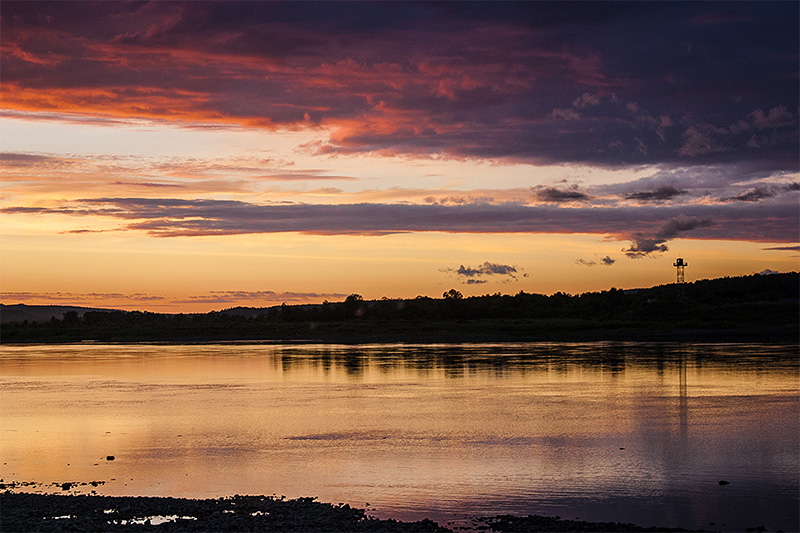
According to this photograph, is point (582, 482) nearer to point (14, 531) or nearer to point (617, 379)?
point (14, 531)

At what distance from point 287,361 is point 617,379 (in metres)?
30.2

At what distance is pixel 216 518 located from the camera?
52.1 ft

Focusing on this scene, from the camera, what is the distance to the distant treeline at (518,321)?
357ft

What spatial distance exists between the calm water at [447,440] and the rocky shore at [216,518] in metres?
0.86

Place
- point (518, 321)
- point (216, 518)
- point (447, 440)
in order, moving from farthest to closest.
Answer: point (518, 321) < point (447, 440) < point (216, 518)

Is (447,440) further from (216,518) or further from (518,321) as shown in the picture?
(518,321)

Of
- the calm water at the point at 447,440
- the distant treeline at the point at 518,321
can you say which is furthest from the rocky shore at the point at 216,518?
the distant treeline at the point at 518,321

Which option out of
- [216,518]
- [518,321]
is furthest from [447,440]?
[518,321]

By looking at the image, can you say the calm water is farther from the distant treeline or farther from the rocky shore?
the distant treeline

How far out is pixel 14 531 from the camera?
1484 cm

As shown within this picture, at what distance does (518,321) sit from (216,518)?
395 feet

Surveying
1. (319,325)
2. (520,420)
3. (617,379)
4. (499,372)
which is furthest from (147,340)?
(520,420)

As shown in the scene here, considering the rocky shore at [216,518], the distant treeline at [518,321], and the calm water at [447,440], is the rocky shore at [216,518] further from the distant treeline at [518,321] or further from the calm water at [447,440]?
the distant treeline at [518,321]

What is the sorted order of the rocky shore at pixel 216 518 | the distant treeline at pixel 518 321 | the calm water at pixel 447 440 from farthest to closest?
the distant treeline at pixel 518 321
the calm water at pixel 447 440
the rocky shore at pixel 216 518
